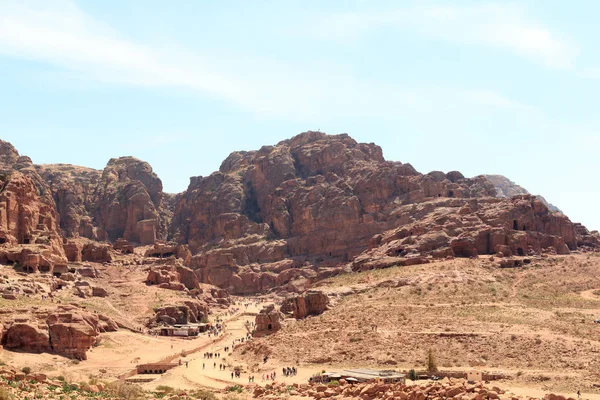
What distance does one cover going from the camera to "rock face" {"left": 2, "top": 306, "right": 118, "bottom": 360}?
63.6 meters

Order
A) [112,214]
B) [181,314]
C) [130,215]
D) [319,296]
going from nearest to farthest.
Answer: [319,296], [181,314], [130,215], [112,214]

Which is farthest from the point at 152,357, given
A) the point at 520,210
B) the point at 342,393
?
the point at 520,210

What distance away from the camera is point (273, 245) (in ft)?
531

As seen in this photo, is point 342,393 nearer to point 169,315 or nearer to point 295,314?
point 295,314

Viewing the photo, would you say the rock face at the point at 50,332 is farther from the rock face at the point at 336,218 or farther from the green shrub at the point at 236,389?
the rock face at the point at 336,218

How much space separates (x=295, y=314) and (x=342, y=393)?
3897 centimetres

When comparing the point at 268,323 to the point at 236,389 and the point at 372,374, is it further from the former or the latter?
the point at 372,374

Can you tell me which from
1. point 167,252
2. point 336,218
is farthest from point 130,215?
point 336,218

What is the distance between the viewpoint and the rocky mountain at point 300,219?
104625 mm

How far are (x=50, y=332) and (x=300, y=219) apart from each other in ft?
333

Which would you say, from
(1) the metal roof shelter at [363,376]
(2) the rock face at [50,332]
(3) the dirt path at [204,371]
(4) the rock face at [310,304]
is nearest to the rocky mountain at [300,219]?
(4) the rock face at [310,304]

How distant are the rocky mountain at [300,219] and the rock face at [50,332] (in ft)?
85.7

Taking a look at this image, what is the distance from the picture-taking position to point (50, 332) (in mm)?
66125

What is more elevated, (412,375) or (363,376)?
(363,376)
